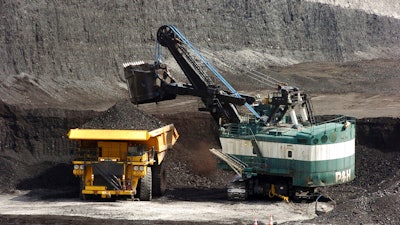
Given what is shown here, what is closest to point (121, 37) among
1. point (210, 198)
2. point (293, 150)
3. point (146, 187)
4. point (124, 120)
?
point (124, 120)

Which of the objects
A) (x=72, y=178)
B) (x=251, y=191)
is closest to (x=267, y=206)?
(x=251, y=191)

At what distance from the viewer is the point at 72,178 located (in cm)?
2869

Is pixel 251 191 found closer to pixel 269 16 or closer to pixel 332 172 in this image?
pixel 332 172

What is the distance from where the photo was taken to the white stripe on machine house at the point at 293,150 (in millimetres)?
25797

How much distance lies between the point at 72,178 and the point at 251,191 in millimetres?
5786

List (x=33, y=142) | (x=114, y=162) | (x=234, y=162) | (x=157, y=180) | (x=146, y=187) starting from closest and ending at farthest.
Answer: (x=114, y=162)
(x=146, y=187)
(x=234, y=162)
(x=157, y=180)
(x=33, y=142)

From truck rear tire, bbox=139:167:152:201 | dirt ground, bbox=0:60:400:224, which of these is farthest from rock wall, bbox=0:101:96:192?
truck rear tire, bbox=139:167:152:201

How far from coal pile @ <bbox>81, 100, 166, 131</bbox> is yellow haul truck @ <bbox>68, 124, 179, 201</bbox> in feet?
2.27

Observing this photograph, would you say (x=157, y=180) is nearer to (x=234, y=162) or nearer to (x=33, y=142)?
(x=234, y=162)

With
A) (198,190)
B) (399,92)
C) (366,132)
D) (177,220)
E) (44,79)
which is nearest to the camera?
(177,220)

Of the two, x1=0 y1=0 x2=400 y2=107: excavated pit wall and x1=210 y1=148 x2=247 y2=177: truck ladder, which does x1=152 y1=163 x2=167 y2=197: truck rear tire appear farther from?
x1=0 y1=0 x2=400 y2=107: excavated pit wall

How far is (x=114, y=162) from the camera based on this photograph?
84.0ft

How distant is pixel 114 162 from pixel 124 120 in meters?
1.74

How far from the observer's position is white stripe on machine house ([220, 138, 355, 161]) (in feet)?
84.6
